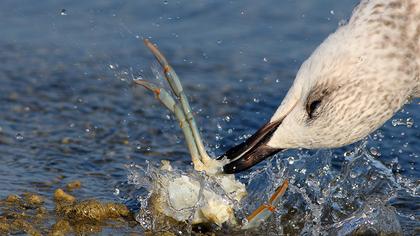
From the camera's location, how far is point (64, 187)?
21.0 ft

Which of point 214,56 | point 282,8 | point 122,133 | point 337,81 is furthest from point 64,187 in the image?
point 282,8

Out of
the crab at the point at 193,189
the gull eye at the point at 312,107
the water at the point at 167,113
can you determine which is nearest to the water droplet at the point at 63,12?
the water at the point at 167,113

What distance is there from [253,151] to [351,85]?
0.64m

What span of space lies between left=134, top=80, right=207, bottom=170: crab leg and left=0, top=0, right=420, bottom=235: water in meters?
0.48

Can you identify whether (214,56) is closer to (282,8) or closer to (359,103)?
(282,8)

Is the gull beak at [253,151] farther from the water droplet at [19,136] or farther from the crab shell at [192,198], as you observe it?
the water droplet at [19,136]

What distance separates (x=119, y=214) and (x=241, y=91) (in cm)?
270

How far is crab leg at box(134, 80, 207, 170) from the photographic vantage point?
18.9ft

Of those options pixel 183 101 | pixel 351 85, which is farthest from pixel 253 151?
pixel 351 85

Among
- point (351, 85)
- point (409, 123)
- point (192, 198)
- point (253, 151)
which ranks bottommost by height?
point (409, 123)

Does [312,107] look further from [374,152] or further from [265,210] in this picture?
[374,152]

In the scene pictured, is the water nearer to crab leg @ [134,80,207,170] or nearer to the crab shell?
the crab shell

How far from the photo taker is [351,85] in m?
5.42

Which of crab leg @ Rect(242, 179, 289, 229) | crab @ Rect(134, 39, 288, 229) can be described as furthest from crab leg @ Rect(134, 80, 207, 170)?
crab leg @ Rect(242, 179, 289, 229)
